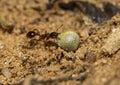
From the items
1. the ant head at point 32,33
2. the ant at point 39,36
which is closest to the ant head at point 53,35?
the ant at point 39,36

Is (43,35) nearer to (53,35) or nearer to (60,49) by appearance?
(53,35)

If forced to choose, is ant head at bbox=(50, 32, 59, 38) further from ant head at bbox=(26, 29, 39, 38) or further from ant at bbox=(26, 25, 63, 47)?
ant head at bbox=(26, 29, 39, 38)

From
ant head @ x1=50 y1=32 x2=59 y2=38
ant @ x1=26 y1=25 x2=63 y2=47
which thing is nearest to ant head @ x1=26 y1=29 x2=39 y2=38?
ant @ x1=26 y1=25 x2=63 y2=47

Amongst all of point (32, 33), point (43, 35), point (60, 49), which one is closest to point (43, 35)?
point (43, 35)

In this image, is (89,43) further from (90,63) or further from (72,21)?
(72,21)

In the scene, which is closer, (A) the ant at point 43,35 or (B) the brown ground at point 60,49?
(B) the brown ground at point 60,49

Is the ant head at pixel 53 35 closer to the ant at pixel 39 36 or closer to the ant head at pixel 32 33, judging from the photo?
the ant at pixel 39 36

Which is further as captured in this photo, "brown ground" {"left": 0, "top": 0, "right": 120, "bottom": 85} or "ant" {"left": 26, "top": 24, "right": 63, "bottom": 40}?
"ant" {"left": 26, "top": 24, "right": 63, "bottom": 40}

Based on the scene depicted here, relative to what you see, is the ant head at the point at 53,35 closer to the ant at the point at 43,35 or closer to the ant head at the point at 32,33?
the ant at the point at 43,35
